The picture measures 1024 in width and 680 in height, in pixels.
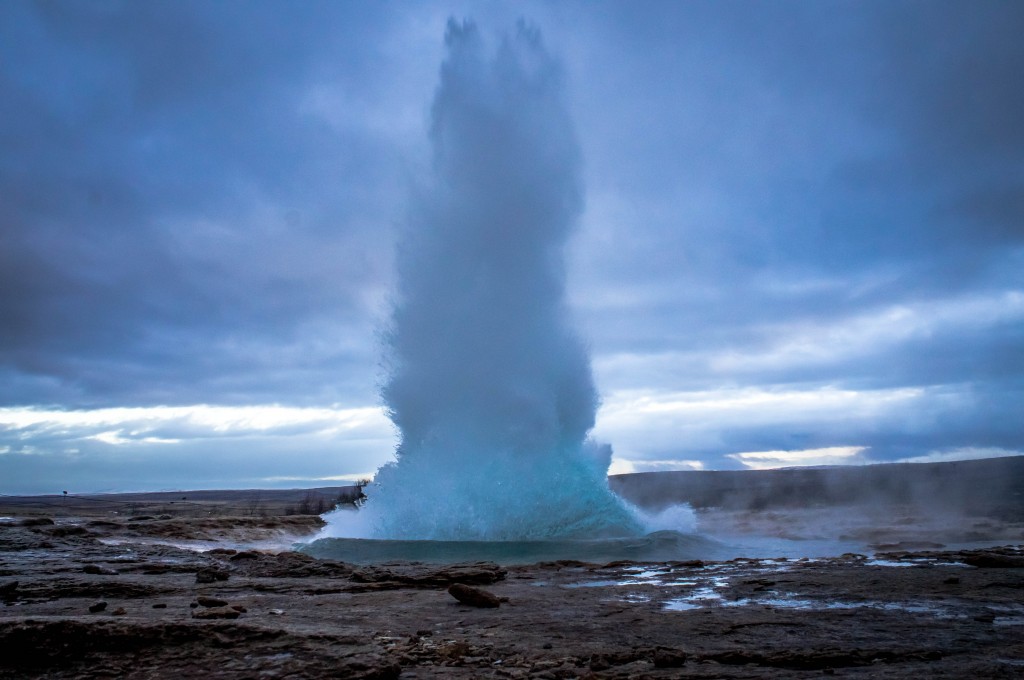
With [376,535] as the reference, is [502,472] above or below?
above

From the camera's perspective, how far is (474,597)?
791 cm

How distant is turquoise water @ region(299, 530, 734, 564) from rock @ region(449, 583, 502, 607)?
840 cm

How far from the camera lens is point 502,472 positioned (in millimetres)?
22062

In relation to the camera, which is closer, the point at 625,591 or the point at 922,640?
the point at 922,640

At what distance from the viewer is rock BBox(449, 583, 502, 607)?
786 centimetres

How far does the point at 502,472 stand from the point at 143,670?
1718 cm

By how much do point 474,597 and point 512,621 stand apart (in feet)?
3.48

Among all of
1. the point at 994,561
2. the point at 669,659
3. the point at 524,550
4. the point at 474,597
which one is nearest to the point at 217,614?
the point at 474,597

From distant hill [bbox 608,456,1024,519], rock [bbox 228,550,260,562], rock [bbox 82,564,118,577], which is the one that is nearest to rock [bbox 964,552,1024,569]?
rock [bbox 228,550,260,562]

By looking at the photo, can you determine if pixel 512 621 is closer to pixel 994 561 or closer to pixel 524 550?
pixel 994 561

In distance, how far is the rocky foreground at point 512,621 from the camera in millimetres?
5188

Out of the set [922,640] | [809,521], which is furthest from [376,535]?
[809,521]

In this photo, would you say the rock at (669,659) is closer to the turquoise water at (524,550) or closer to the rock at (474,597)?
the rock at (474,597)

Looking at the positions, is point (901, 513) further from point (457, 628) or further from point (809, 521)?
point (457, 628)
